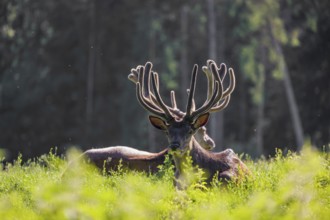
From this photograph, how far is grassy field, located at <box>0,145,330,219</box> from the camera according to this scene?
21.3 ft

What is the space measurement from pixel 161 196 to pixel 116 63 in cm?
3225

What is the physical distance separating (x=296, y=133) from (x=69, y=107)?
11164mm

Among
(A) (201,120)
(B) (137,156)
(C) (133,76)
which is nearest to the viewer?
(A) (201,120)

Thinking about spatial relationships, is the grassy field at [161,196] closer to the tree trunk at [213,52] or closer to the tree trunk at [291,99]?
the tree trunk at [291,99]

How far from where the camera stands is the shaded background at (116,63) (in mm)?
36656

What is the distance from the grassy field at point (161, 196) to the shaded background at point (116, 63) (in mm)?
25609

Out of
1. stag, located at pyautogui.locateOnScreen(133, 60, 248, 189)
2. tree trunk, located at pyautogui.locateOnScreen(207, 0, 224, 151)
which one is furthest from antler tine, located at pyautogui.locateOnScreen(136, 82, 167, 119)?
tree trunk, located at pyautogui.locateOnScreen(207, 0, 224, 151)

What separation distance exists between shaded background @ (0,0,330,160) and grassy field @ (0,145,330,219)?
2561 centimetres

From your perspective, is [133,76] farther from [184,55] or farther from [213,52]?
[184,55]

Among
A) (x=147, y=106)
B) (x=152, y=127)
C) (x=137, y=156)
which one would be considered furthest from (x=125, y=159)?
(x=152, y=127)

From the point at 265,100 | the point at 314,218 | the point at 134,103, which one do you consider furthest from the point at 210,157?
the point at 265,100

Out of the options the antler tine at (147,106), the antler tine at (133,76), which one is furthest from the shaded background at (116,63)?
the antler tine at (147,106)

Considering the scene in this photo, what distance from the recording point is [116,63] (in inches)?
1580

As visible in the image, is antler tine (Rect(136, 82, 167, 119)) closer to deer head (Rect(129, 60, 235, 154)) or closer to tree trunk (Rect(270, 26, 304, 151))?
deer head (Rect(129, 60, 235, 154))
